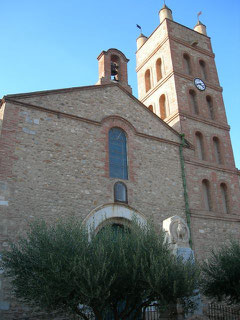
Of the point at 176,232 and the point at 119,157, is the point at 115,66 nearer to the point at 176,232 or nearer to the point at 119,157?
the point at 119,157

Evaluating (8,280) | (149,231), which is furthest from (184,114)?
(8,280)

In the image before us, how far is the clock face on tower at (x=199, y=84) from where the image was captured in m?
21.5

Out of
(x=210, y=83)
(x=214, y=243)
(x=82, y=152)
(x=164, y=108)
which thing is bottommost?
(x=214, y=243)

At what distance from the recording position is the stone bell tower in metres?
17.1

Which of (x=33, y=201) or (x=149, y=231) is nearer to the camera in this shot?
(x=149, y=231)

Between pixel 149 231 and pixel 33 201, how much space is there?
4.28m

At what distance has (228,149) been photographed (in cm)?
1994

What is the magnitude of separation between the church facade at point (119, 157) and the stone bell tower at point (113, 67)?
0.05m

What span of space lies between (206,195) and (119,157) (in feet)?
17.5

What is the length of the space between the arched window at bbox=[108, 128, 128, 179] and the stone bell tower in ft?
9.33

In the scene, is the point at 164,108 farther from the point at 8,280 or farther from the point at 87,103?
the point at 8,280

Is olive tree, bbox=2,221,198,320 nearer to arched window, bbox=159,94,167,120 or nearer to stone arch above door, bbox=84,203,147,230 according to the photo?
stone arch above door, bbox=84,203,147,230

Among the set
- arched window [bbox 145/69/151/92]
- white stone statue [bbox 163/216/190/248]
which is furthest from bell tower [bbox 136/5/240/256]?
white stone statue [bbox 163/216/190/248]

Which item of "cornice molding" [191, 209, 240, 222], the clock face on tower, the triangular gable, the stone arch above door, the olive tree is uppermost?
the clock face on tower
